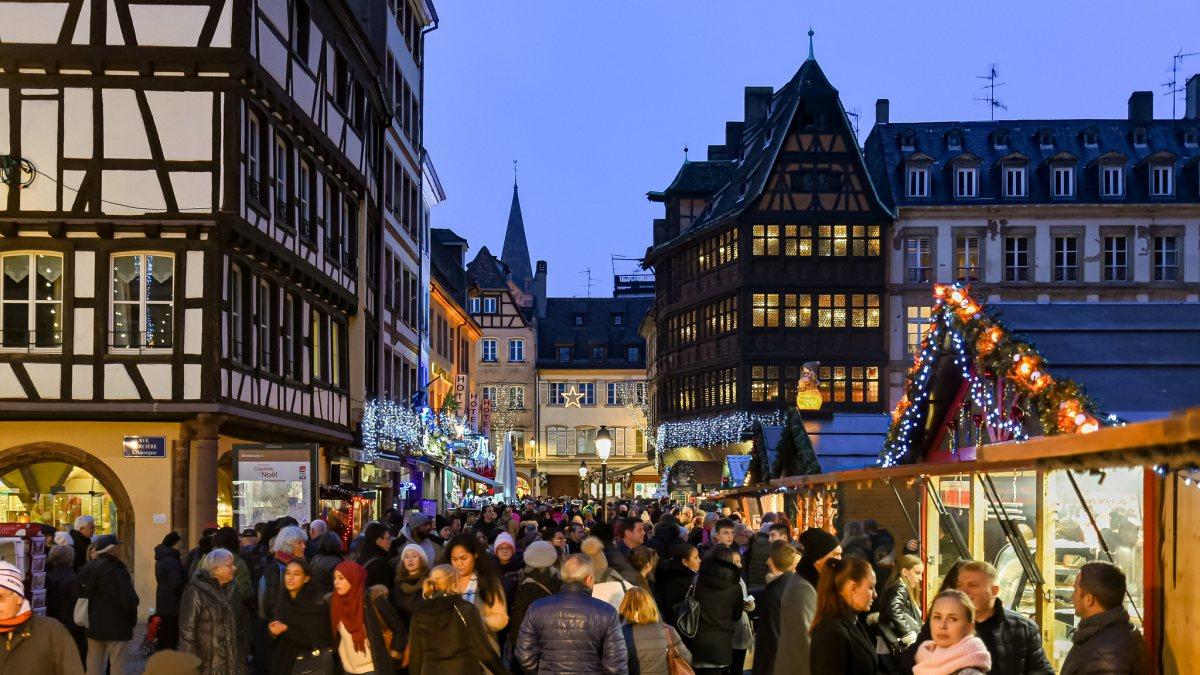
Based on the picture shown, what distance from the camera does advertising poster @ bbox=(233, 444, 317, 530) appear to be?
2172 centimetres

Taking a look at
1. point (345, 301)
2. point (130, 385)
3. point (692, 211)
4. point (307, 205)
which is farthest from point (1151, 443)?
point (692, 211)

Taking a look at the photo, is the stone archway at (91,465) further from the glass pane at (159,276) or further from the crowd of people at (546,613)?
the crowd of people at (546,613)

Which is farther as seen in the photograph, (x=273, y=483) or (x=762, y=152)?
(x=762, y=152)

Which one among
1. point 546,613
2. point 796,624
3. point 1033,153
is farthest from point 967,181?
point 546,613

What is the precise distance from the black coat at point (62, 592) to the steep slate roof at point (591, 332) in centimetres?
8434

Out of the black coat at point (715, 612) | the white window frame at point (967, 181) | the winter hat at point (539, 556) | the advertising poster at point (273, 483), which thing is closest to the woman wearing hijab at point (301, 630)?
the winter hat at point (539, 556)

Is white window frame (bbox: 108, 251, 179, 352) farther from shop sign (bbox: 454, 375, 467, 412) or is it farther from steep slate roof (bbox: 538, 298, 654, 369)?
steep slate roof (bbox: 538, 298, 654, 369)

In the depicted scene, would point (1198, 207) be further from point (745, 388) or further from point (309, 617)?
point (309, 617)

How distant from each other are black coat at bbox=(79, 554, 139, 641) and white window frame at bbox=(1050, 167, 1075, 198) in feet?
169

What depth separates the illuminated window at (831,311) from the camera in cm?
6003

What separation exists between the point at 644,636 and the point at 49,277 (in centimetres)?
1697

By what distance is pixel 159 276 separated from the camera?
24.8 meters

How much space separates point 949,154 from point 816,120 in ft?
22.5

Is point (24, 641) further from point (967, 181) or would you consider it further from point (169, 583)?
point (967, 181)
